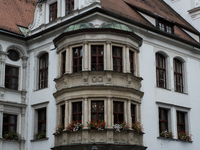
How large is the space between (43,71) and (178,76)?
9528 millimetres

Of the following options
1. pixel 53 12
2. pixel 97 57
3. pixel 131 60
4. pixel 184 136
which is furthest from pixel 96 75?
pixel 184 136

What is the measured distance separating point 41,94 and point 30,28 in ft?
17.8

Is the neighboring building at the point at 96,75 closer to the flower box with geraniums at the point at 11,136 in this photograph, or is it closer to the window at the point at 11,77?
the window at the point at 11,77

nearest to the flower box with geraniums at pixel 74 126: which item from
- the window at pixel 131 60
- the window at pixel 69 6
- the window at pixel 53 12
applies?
the window at pixel 131 60

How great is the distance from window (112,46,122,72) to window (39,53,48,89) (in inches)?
219

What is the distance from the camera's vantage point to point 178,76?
1136 inches

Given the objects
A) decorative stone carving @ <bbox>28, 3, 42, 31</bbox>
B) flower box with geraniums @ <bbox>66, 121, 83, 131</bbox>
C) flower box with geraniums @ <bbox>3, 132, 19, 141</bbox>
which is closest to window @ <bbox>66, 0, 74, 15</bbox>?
decorative stone carving @ <bbox>28, 3, 42, 31</bbox>

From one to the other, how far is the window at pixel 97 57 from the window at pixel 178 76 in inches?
271

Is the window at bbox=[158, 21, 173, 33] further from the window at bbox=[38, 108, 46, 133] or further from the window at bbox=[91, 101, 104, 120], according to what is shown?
the window at bbox=[38, 108, 46, 133]

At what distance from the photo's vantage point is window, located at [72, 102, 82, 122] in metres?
23.5

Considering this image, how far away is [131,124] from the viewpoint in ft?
77.3

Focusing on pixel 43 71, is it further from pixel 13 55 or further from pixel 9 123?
pixel 9 123

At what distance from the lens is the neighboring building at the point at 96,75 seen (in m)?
23.5

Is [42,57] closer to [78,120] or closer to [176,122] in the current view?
[78,120]
